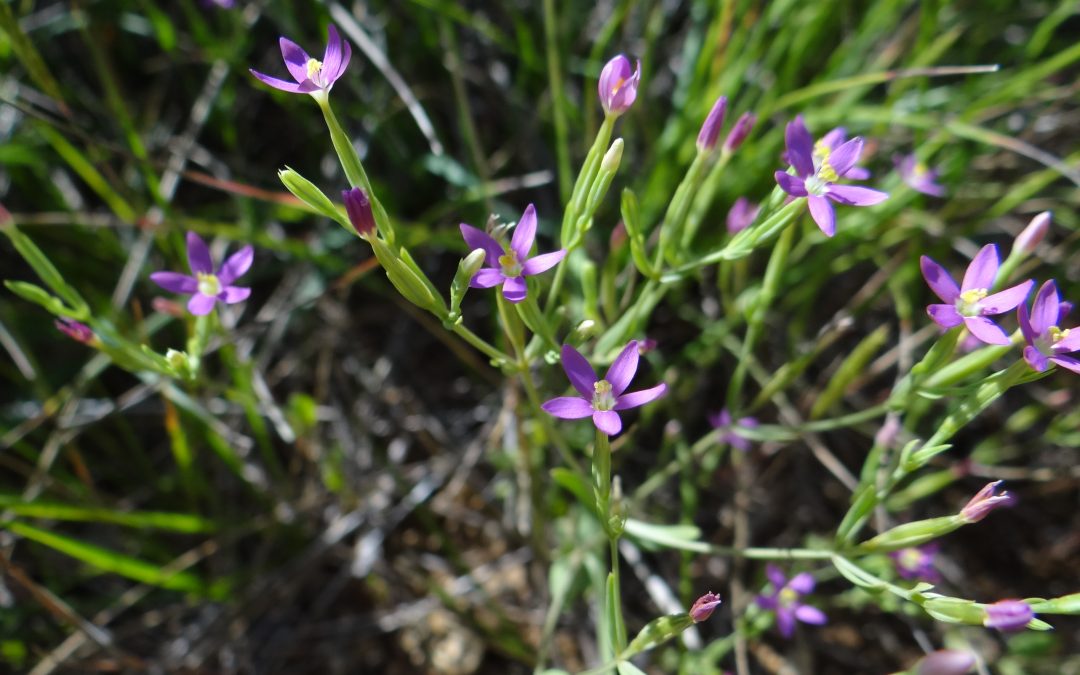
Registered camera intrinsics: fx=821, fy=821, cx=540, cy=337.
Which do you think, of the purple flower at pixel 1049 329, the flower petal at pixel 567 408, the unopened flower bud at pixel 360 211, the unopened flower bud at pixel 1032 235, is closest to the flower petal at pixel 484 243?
the unopened flower bud at pixel 360 211

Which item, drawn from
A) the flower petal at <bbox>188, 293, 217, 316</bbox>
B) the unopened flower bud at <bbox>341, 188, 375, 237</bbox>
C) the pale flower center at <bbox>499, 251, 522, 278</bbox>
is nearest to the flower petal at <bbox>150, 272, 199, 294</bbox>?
the flower petal at <bbox>188, 293, 217, 316</bbox>

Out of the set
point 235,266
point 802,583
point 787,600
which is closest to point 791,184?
point 802,583

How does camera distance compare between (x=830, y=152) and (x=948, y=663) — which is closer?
(x=948, y=663)

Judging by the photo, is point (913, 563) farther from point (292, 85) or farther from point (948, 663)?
point (292, 85)

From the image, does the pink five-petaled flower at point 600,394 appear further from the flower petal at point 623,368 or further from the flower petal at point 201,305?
the flower petal at point 201,305

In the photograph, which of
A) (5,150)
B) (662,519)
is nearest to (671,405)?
(662,519)

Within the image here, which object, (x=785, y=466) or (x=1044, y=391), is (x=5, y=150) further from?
(x=1044, y=391)

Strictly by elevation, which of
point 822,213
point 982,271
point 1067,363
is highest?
point 822,213
